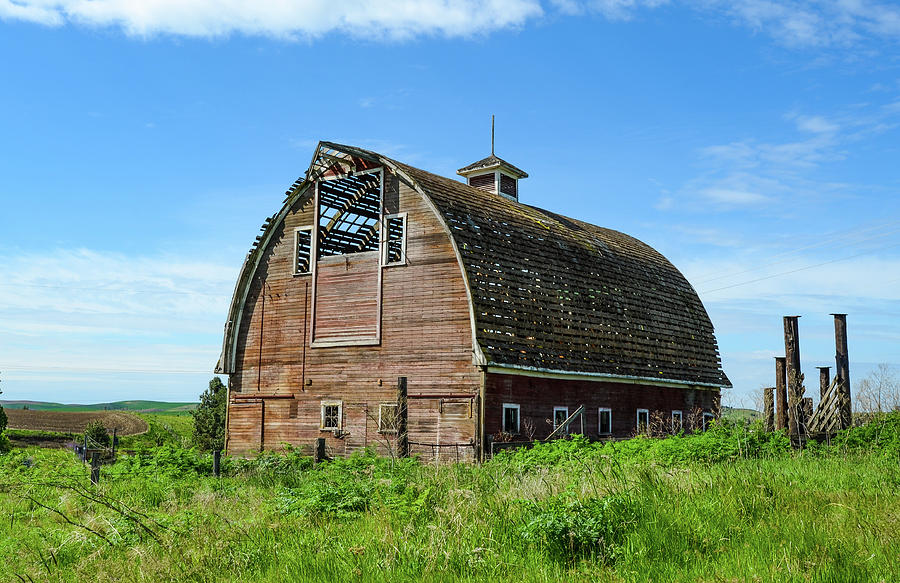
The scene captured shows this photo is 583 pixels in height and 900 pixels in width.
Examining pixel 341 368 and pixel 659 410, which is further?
pixel 659 410

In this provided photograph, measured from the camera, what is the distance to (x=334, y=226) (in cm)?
2533

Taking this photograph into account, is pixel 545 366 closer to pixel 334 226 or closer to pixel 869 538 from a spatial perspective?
pixel 334 226

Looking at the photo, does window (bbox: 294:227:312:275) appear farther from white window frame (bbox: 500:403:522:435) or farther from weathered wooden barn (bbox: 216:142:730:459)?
white window frame (bbox: 500:403:522:435)

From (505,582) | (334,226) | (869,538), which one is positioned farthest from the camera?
(334,226)

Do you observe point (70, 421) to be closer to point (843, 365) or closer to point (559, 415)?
point (559, 415)

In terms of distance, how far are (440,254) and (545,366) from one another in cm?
452

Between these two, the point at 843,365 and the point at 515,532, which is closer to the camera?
the point at 515,532

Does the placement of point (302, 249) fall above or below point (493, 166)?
below

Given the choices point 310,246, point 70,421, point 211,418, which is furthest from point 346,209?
point 70,421

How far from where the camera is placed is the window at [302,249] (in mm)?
25047

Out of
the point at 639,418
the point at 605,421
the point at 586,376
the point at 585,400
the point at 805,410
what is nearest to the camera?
the point at 805,410

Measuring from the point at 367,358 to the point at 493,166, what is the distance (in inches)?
523

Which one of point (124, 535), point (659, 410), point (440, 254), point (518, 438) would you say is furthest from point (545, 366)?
point (124, 535)

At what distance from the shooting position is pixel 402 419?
21.4m
